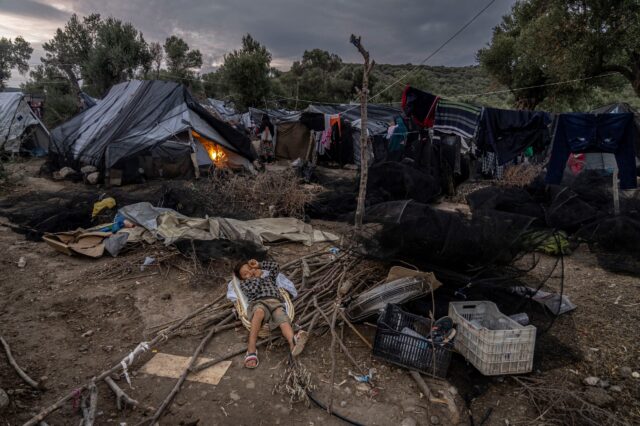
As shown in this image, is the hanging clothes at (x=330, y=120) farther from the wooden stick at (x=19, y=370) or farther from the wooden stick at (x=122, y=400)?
the wooden stick at (x=122, y=400)

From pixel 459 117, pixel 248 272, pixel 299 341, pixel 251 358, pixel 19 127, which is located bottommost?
pixel 251 358

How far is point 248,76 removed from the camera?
2512cm

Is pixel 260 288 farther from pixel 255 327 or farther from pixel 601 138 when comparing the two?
pixel 601 138

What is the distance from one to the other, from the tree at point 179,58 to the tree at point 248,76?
988cm

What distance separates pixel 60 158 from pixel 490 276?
12885 mm

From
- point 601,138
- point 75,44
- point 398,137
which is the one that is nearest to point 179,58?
point 75,44

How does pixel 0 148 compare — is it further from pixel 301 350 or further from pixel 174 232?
pixel 301 350

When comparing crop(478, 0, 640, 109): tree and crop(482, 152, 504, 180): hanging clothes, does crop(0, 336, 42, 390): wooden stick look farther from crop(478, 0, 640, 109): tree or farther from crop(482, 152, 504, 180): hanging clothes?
crop(478, 0, 640, 109): tree

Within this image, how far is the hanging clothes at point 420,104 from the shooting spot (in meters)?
→ 8.67

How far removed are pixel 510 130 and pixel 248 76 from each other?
19953 mm

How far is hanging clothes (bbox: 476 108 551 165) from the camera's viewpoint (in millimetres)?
8828

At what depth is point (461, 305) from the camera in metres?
3.52

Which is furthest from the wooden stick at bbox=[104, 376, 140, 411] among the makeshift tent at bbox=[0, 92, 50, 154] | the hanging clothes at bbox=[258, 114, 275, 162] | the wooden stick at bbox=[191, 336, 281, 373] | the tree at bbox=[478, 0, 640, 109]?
the makeshift tent at bbox=[0, 92, 50, 154]

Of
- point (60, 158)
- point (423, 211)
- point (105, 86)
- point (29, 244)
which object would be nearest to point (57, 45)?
point (105, 86)
